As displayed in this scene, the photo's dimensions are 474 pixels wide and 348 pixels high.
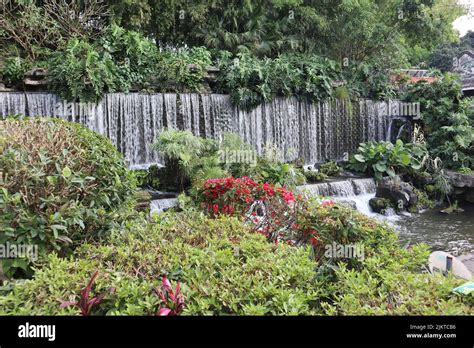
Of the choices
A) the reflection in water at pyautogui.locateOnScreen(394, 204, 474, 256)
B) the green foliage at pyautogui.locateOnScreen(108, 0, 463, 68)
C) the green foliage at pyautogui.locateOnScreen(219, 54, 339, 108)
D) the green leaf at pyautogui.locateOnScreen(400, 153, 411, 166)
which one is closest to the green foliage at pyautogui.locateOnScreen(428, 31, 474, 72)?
the green foliage at pyautogui.locateOnScreen(108, 0, 463, 68)

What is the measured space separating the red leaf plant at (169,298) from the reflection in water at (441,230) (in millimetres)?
6383

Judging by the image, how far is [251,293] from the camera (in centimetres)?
231

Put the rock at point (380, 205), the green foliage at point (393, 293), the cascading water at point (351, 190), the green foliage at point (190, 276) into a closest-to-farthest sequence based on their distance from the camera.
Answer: the green foliage at point (393, 293) → the green foliage at point (190, 276) → the rock at point (380, 205) → the cascading water at point (351, 190)

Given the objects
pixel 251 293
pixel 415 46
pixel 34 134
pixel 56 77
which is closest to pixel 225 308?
pixel 251 293

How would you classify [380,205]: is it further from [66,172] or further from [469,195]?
[66,172]

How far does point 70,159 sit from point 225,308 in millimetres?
2216

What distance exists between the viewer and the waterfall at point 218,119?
9.62 meters

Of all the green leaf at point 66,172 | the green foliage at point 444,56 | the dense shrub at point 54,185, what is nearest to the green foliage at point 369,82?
the dense shrub at point 54,185

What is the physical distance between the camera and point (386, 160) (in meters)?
11.3

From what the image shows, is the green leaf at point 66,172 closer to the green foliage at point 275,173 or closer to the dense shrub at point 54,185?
the dense shrub at point 54,185

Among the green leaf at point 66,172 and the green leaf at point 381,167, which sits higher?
the green leaf at point 66,172

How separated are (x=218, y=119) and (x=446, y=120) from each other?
23.0 ft

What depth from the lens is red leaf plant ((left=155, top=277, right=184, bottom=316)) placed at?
2.21 metres
